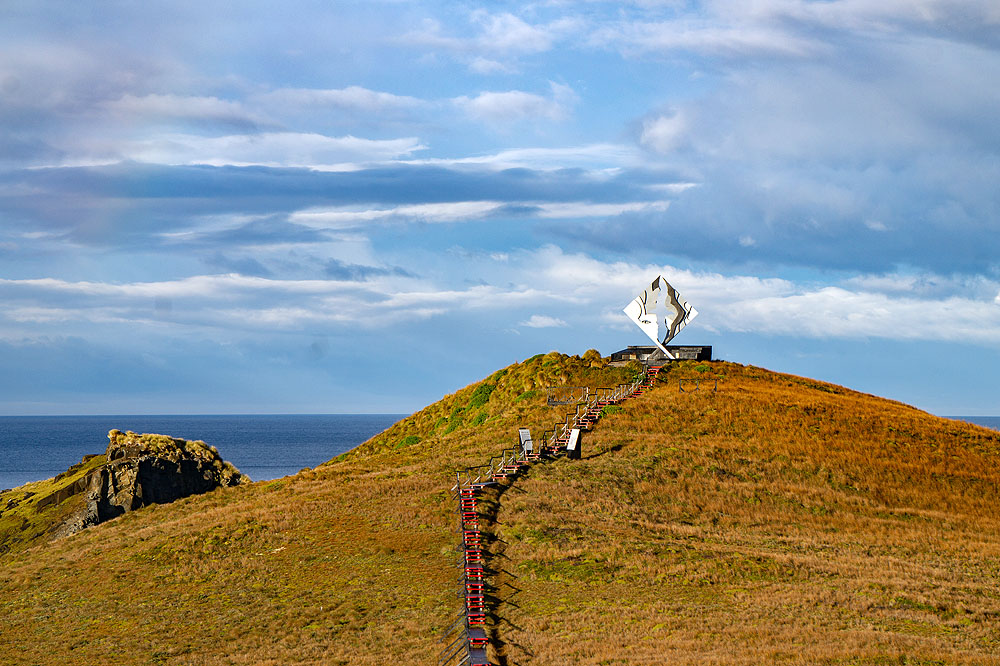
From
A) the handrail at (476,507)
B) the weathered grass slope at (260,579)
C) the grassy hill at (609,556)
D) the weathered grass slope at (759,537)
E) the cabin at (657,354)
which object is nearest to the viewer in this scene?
the handrail at (476,507)

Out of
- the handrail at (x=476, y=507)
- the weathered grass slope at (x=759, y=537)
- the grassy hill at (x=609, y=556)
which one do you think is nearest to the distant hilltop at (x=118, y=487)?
the grassy hill at (x=609, y=556)

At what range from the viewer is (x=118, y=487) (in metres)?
60.5

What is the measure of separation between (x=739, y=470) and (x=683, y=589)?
16.9 metres

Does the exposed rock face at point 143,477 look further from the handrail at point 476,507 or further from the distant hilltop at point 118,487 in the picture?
the handrail at point 476,507

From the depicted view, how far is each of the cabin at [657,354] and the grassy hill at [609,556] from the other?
8712mm

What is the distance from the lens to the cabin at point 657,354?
239ft

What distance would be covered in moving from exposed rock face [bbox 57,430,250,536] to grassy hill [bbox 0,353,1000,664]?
3307 mm

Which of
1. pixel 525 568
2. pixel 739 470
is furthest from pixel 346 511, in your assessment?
pixel 739 470

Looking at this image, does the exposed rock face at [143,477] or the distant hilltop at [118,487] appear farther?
the distant hilltop at [118,487]

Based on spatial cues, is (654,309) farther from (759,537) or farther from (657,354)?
(759,537)

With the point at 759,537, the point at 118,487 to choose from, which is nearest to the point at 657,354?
the point at 759,537

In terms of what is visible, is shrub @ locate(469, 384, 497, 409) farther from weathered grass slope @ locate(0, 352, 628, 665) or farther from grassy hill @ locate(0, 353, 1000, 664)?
weathered grass slope @ locate(0, 352, 628, 665)

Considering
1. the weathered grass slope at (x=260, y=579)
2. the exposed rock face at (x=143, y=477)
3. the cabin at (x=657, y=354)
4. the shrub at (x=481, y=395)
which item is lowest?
the weathered grass slope at (x=260, y=579)

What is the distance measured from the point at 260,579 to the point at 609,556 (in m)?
15.0
